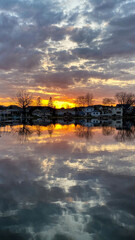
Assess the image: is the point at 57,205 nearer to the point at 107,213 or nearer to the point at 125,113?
the point at 107,213

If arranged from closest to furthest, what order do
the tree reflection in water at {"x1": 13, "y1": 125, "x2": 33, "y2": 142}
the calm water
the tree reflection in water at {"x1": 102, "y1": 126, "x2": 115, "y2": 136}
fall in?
the calm water
the tree reflection in water at {"x1": 13, "y1": 125, "x2": 33, "y2": 142}
the tree reflection in water at {"x1": 102, "y1": 126, "x2": 115, "y2": 136}

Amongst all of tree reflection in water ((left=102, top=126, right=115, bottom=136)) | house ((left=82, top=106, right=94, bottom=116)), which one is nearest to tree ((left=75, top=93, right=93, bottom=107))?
house ((left=82, top=106, right=94, bottom=116))

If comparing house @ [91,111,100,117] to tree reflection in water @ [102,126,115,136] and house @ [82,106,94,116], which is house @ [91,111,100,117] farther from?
tree reflection in water @ [102,126,115,136]

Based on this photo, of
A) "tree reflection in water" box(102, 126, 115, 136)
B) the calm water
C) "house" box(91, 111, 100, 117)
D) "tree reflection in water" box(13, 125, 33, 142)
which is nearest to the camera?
the calm water

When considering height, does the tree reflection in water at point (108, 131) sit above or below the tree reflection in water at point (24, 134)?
above

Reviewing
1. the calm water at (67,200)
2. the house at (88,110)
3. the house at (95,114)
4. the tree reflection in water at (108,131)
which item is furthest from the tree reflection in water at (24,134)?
the house at (88,110)

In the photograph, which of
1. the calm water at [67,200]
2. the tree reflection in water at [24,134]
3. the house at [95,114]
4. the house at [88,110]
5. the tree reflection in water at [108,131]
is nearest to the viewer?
the calm water at [67,200]

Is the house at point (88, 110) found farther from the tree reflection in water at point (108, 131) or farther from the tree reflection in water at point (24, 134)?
the tree reflection in water at point (24, 134)

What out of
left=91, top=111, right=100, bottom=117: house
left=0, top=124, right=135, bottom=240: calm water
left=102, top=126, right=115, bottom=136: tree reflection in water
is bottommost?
left=0, top=124, right=135, bottom=240: calm water

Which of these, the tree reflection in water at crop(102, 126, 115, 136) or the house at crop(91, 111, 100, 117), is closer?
the tree reflection in water at crop(102, 126, 115, 136)

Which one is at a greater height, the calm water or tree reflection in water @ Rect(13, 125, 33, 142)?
tree reflection in water @ Rect(13, 125, 33, 142)

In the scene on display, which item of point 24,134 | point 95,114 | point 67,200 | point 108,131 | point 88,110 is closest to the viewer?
point 67,200

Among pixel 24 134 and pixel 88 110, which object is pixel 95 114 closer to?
pixel 88 110

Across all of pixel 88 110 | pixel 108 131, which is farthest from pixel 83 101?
pixel 108 131
